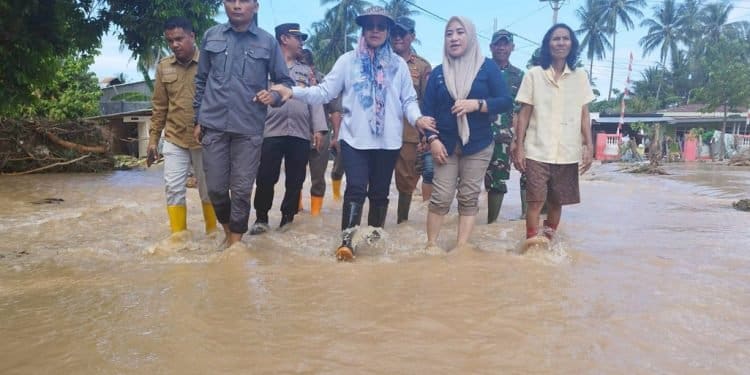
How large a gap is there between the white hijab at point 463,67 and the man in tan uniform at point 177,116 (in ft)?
6.11

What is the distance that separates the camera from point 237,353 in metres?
2.10

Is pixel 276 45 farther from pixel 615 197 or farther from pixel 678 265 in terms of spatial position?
pixel 615 197

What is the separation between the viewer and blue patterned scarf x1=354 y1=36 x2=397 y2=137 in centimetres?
399

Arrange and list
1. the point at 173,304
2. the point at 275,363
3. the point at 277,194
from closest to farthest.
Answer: the point at 275,363
the point at 173,304
the point at 277,194

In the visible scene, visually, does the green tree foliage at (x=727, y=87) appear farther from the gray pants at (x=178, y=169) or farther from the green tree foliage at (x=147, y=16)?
the gray pants at (x=178, y=169)

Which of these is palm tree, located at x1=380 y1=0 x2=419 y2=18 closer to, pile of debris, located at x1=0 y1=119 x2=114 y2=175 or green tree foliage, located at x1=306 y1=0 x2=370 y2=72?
green tree foliage, located at x1=306 y1=0 x2=370 y2=72

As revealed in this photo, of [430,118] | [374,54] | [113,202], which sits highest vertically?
[374,54]

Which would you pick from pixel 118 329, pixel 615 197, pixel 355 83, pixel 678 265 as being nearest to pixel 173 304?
pixel 118 329

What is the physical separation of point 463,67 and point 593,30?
5335cm

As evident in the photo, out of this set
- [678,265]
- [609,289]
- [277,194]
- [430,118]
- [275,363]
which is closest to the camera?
[275,363]

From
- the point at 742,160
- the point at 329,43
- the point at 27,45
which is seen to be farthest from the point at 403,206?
the point at 329,43

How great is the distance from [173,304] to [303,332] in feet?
2.38

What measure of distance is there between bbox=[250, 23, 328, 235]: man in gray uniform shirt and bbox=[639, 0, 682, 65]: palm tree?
56.4 metres

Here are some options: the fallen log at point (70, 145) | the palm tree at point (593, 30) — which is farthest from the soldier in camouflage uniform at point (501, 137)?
the palm tree at point (593, 30)
